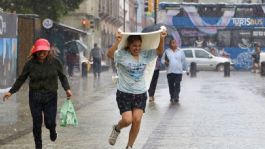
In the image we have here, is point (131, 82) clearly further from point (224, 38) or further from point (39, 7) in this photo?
point (224, 38)

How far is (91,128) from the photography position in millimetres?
13055

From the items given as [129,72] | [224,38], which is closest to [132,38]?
[129,72]

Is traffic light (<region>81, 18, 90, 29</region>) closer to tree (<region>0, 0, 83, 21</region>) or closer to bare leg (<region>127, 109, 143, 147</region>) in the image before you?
tree (<region>0, 0, 83, 21</region>)

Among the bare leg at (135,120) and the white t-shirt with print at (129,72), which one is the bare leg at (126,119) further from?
the white t-shirt with print at (129,72)

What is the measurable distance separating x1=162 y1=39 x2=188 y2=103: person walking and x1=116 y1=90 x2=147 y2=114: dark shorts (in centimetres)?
943

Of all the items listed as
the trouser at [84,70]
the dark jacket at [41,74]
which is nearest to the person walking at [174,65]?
the dark jacket at [41,74]

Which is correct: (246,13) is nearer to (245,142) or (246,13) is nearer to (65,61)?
(65,61)

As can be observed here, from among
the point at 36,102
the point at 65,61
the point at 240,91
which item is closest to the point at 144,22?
the point at 65,61

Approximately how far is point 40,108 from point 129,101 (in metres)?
1.23

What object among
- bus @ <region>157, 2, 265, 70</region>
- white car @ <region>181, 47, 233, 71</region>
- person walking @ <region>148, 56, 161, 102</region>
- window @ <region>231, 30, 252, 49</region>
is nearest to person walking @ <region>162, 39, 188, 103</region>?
person walking @ <region>148, 56, 161, 102</region>

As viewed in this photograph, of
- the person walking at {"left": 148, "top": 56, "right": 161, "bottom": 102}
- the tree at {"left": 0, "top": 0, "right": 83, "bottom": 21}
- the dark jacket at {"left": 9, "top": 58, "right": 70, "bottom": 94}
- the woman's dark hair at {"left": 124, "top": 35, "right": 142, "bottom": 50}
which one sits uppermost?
the tree at {"left": 0, "top": 0, "right": 83, "bottom": 21}

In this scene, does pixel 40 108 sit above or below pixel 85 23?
below

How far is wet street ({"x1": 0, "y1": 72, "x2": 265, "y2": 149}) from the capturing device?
10852 millimetres

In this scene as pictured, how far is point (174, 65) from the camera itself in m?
18.9
